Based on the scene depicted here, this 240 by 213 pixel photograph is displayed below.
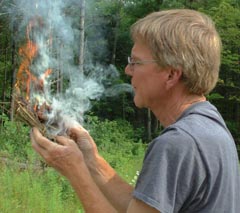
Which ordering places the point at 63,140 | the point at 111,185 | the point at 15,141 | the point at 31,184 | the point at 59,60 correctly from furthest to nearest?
the point at 59,60
the point at 15,141
the point at 31,184
the point at 111,185
the point at 63,140

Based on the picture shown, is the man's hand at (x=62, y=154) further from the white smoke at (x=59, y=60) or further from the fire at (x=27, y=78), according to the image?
the fire at (x=27, y=78)

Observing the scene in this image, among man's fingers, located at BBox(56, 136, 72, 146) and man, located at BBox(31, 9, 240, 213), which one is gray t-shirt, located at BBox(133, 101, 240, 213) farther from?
man's fingers, located at BBox(56, 136, 72, 146)

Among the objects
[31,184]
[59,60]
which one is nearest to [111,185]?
[31,184]

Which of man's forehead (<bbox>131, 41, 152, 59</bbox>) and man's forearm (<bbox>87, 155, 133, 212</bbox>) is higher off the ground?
man's forehead (<bbox>131, 41, 152, 59</bbox>)

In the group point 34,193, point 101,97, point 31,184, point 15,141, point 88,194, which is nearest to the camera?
point 88,194

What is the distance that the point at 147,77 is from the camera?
6.45ft

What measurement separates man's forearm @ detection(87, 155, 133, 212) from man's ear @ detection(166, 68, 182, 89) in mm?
720

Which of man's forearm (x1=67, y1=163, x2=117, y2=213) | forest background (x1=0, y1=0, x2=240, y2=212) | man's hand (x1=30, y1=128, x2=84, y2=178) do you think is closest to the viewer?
man's forearm (x1=67, y1=163, x2=117, y2=213)

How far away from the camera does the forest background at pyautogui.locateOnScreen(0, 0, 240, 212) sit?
6.12 meters

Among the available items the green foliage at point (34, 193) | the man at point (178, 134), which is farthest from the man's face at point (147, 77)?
the green foliage at point (34, 193)

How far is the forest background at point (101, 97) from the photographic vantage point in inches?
241

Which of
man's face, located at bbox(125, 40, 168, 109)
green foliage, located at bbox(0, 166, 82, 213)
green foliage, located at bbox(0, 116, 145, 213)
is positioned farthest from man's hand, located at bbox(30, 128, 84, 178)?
green foliage, located at bbox(0, 166, 82, 213)

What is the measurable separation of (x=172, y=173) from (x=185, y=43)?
1.67 feet

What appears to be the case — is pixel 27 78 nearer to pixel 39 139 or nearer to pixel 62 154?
pixel 39 139
